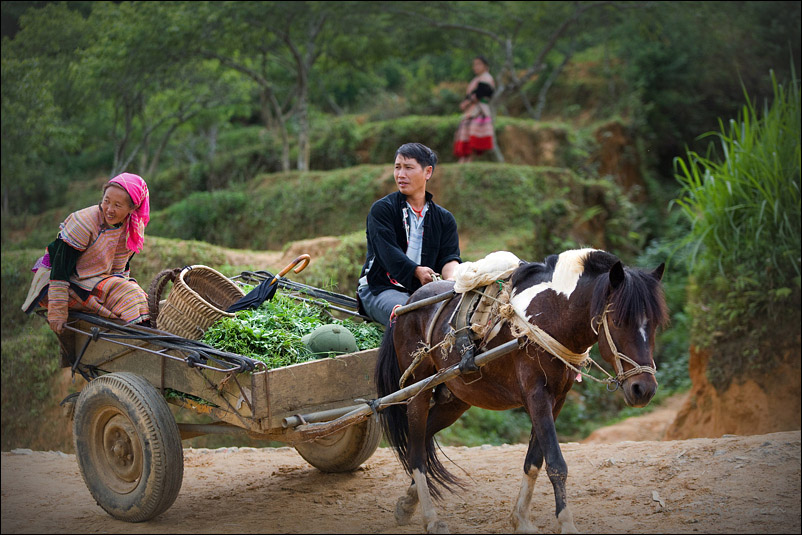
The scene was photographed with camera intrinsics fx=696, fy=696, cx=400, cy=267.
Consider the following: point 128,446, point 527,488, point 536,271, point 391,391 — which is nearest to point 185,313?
point 128,446

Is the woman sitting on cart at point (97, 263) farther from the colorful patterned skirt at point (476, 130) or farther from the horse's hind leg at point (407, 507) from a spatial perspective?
the colorful patterned skirt at point (476, 130)

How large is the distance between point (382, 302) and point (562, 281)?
1415mm

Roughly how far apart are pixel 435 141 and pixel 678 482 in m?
13.2

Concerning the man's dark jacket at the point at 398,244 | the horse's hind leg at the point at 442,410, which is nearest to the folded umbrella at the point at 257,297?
the man's dark jacket at the point at 398,244

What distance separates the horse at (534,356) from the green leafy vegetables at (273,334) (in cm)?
51

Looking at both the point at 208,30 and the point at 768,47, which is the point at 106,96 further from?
the point at 768,47

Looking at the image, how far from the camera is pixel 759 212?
26.2 ft

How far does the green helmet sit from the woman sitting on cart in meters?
1.26

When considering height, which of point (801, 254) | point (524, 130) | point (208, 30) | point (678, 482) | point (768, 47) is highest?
point (208, 30)

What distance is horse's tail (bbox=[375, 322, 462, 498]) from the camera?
4375mm

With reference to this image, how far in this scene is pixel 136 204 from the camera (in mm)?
4773

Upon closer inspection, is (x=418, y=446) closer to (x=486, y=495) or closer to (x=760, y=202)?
(x=486, y=495)

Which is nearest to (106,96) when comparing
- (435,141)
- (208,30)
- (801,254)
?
(208,30)

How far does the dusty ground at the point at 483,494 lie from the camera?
4234 millimetres
